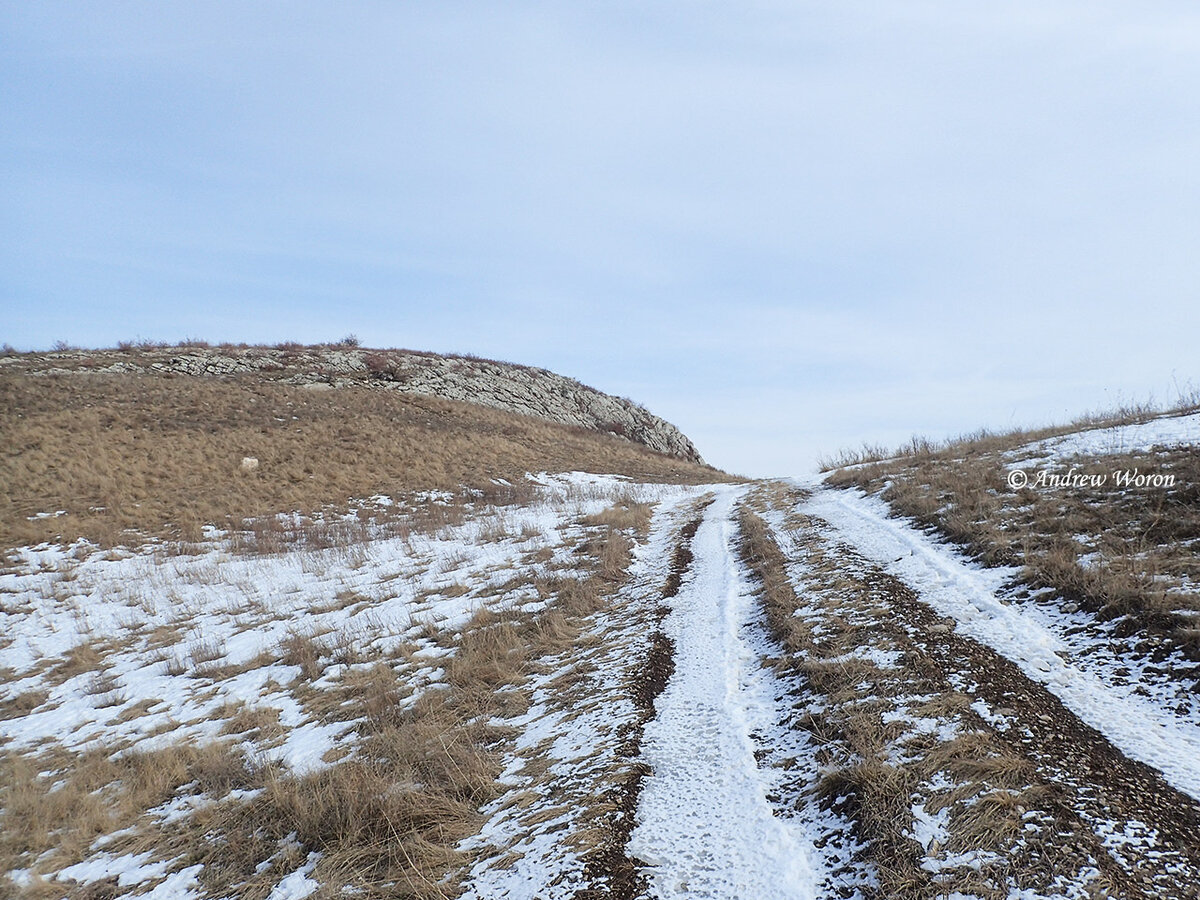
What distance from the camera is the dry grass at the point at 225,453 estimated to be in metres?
19.3

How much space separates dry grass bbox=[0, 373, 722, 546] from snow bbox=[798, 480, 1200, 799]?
16078mm

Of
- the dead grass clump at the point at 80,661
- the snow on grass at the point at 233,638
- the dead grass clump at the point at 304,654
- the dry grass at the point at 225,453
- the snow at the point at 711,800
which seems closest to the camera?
the snow at the point at 711,800

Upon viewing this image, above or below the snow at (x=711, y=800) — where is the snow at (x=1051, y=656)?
above

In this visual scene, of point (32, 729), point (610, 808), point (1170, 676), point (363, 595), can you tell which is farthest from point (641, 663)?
point (32, 729)

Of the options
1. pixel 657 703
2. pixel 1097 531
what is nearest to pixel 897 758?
pixel 657 703

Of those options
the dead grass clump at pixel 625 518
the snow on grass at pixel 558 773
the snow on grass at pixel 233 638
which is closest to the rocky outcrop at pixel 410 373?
the snow on grass at pixel 233 638

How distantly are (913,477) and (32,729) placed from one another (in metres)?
17.9

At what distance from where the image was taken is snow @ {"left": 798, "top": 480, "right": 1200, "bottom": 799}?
13.3 feet

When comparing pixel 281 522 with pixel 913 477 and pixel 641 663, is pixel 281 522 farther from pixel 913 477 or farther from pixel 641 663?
pixel 913 477

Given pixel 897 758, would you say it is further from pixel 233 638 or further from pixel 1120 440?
pixel 1120 440

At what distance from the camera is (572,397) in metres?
53.2

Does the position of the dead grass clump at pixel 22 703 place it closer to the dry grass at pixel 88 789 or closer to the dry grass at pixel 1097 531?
the dry grass at pixel 88 789

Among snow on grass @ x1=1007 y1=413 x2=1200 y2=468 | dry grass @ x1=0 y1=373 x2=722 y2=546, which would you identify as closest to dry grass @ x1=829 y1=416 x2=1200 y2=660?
snow on grass @ x1=1007 y1=413 x2=1200 y2=468

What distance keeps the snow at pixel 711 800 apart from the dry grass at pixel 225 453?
15.1 m
